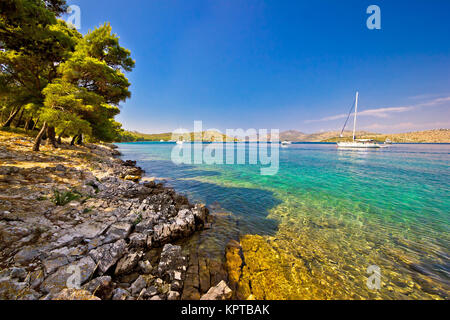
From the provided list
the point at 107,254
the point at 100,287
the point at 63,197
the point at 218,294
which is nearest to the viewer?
the point at 100,287

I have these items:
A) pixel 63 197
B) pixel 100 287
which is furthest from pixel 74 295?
pixel 63 197

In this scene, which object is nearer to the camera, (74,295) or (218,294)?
(74,295)

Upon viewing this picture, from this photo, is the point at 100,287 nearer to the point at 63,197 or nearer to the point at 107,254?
the point at 107,254

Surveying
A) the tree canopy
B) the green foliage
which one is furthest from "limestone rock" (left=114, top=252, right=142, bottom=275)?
the tree canopy

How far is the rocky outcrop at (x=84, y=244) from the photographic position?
341cm

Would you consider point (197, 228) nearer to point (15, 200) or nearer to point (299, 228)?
point (299, 228)

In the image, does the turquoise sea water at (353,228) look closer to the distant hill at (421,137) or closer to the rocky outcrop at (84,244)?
the rocky outcrop at (84,244)

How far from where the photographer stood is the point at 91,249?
14.9ft

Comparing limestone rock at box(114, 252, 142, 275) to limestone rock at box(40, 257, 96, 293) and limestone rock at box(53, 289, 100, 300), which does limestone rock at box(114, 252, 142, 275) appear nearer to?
limestone rock at box(40, 257, 96, 293)

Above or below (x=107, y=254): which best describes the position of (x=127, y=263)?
below

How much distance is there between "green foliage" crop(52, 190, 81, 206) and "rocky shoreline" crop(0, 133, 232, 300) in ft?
0.11

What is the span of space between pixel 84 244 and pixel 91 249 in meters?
0.35

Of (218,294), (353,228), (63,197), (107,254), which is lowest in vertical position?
(353,228)
